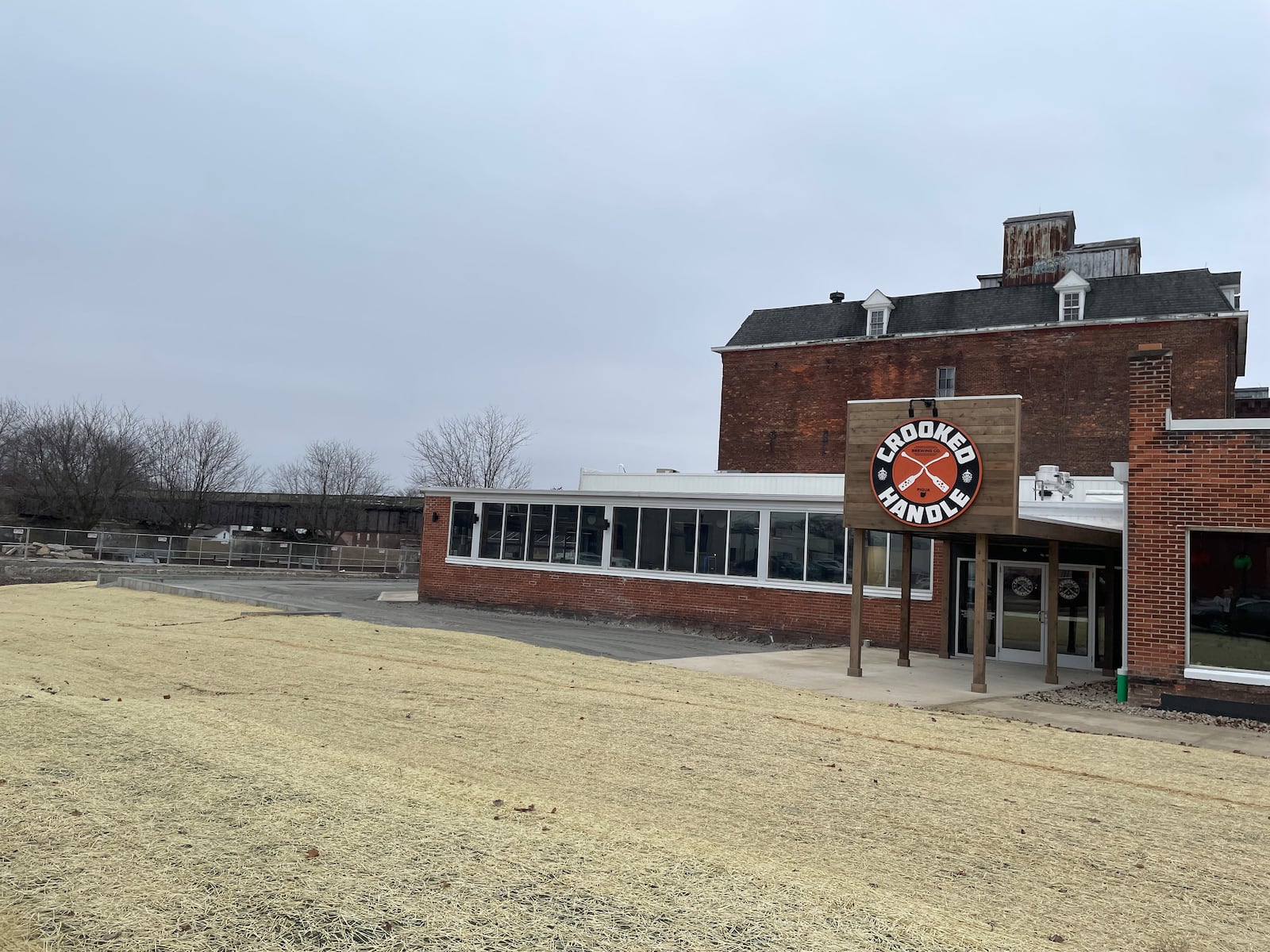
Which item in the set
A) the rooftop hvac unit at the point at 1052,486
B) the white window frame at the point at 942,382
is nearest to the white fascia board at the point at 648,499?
the rooftop hvac unit at the point at 1052,486

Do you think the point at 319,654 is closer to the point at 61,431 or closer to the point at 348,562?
the point at 348,562

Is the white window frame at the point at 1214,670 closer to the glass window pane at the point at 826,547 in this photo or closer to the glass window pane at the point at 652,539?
the glass window pane at the point at 826,547

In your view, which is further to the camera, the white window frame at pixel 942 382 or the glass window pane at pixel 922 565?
the white window frame at pixel 942 382

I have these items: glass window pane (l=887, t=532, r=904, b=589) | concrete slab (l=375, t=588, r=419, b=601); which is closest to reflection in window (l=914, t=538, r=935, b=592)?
glass window pane (l=887, t=532, r=904, b=589)

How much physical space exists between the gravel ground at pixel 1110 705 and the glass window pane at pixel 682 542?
30.1ft

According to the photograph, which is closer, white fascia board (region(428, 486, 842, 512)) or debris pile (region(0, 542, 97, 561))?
white fascia board (region(428, 486, 842, 512))

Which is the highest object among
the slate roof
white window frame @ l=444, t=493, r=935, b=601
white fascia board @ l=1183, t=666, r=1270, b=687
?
the slate roof

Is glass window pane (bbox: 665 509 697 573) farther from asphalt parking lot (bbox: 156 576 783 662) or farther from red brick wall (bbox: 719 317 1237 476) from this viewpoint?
red brick wall (bbox: 719 317 1237 476)

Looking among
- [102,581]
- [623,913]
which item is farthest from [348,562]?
[623,913]

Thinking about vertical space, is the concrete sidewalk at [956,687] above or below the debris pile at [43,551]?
below

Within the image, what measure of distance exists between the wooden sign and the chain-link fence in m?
32.1

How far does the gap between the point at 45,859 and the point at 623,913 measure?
108 inches

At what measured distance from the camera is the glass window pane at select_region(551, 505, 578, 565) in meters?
24.2

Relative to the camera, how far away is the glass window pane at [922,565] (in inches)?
745
